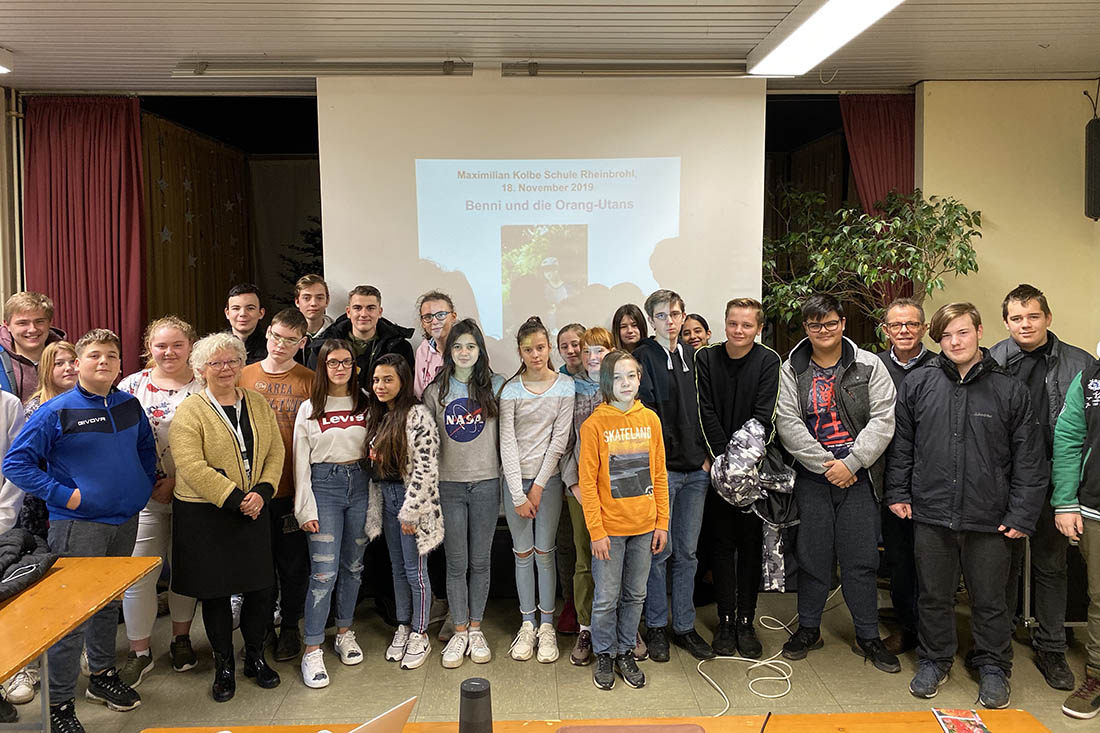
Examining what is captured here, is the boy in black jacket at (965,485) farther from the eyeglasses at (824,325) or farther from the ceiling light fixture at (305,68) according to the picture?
the ceiling light fixture at (305,68)

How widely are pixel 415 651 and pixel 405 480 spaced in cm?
75

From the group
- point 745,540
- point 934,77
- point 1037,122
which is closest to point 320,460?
point 745,540

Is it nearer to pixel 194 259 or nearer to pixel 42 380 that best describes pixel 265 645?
pixel 42 380

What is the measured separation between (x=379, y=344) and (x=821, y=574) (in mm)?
2244

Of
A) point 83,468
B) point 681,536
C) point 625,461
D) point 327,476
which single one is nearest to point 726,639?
point 681,536

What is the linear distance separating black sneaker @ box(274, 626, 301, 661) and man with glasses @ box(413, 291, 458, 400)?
121 cm

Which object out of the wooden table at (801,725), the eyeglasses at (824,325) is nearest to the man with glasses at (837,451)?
the eyeglasses at (824,325)

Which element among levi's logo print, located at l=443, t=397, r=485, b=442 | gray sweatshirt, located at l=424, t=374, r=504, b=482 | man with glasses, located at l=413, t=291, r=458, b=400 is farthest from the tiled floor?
man with glasses, located at l=413, t=291, r=458, b=400

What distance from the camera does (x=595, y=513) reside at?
3.02 m

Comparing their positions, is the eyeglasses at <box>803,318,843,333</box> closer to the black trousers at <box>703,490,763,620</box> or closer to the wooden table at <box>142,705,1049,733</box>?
the black trousers at <box>703,490,763,620</box>

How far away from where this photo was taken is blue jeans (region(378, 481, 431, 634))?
3.27 metres

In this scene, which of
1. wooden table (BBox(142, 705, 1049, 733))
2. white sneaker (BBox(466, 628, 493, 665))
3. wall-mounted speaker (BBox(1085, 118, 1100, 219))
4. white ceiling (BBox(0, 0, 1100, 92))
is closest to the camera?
wooden table (BBox(142, 705, 1049, 733))

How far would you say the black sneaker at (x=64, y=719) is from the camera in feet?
8.90

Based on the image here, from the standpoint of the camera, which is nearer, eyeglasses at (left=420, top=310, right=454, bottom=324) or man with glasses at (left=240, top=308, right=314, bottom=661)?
man with glasses at (left=240, top=308, right=314, bottom=661)
